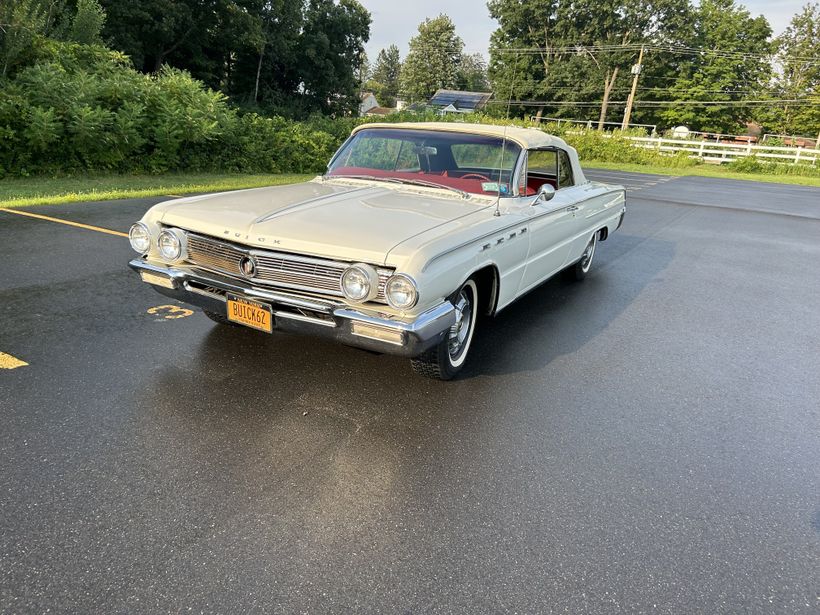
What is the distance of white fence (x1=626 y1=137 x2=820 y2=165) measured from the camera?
33344 mm

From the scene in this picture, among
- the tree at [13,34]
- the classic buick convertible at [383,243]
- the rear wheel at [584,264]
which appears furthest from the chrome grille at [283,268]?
the tree at [13,34]

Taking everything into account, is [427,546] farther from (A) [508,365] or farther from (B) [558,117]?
(B) [558,117]

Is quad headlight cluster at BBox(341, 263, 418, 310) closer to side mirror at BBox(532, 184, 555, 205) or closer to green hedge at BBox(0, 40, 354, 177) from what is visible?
side mirror at BBox(532, 184, 555, 205)

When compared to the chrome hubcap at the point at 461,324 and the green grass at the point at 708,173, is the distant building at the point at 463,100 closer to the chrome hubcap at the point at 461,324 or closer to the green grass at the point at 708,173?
the green grass at the point at 708,173

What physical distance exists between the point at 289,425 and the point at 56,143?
1152 centimetres

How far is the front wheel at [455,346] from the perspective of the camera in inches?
148

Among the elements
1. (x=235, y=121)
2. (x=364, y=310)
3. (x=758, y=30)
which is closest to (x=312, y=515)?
(x=364, y=310)

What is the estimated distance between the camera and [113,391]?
11.5 feet

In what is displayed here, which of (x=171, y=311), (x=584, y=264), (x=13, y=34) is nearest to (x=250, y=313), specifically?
(x=171, y=311)

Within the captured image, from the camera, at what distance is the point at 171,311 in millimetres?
4902

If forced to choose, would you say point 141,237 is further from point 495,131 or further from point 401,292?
point 495,131

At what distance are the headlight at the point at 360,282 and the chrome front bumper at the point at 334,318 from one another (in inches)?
4.2

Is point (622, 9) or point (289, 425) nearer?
point (289, 425)

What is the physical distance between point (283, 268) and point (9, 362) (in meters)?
1.88
